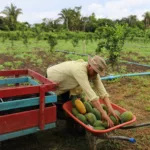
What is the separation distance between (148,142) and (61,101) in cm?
147

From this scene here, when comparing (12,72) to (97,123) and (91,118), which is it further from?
(97,123)

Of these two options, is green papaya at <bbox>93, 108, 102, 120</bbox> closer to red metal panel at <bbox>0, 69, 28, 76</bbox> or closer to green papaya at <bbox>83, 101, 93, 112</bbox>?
green papaya at <bbox>83, 101, 93, 112</bbox>

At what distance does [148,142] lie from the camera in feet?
10.7

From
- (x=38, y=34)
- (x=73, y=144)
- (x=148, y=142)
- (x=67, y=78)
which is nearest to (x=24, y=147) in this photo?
(x=73, y=144)

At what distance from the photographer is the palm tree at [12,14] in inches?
1501

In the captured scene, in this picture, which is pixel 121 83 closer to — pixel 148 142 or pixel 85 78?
pixel 148 142

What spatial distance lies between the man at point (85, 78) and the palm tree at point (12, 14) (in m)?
36.9

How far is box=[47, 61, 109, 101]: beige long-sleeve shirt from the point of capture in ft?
9.30

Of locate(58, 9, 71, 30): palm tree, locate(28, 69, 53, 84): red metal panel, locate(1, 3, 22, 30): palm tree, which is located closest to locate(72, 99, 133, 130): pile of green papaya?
locate(28, 69, 53, 84): red metal panel

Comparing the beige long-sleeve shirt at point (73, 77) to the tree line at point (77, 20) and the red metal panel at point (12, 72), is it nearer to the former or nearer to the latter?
the red metal panel at point (12, 72)

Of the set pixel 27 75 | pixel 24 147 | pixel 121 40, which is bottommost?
pixel 24 147

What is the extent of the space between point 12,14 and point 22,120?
42206 mm

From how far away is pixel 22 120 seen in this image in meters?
2.48

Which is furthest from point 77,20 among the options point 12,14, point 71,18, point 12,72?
point 12,72
